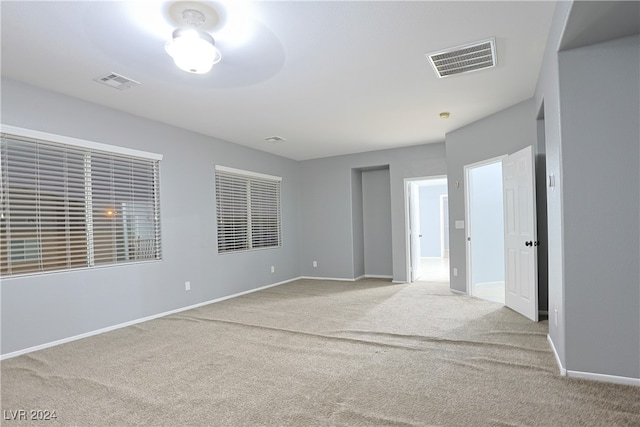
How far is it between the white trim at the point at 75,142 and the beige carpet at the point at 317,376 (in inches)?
82.0

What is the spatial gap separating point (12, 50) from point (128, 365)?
8.86ft

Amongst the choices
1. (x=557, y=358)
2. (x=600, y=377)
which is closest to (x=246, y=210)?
(x=557, y=358)

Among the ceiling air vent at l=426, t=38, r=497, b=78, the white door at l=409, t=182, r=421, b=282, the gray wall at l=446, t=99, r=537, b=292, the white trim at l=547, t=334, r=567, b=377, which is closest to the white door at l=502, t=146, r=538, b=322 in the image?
the gray wall at l=446, t=99, r=537, b=292

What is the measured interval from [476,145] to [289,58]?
3327 millimetres

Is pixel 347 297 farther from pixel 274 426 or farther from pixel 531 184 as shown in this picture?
pixel 274 426

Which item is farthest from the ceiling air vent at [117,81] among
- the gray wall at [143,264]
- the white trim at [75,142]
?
the white trim at [75,142]

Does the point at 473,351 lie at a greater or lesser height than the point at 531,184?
lesser

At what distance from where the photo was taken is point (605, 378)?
94.5 inches

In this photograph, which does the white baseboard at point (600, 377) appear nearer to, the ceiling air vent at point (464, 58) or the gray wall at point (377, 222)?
the ceiling air vent at point (464, 58)


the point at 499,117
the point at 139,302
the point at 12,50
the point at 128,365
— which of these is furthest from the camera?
the point at 499,117

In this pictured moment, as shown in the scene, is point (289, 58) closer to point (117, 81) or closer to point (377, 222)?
point (117, 81)

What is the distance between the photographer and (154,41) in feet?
8.46

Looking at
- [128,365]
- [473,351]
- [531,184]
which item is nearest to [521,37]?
[531,184]

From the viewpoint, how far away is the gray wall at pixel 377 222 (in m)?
7.27
